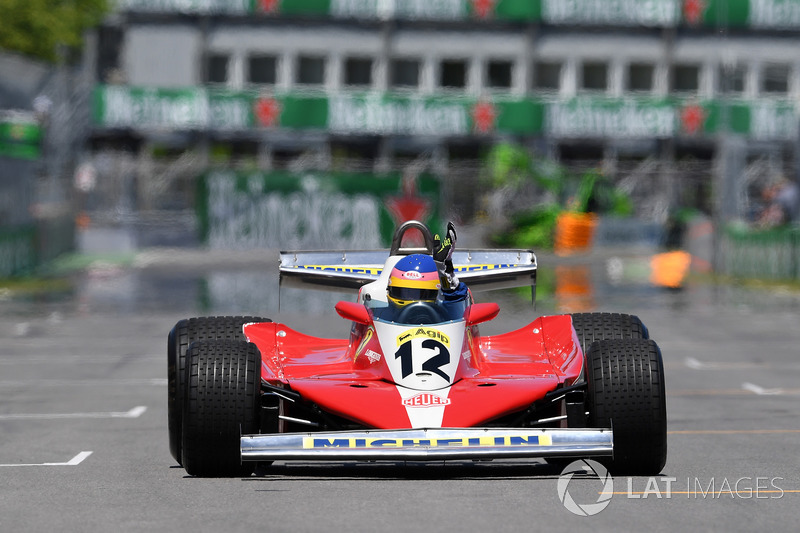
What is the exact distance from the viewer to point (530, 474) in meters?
10.0

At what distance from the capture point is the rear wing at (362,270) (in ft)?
39.7

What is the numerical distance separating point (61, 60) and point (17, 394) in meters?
40.1

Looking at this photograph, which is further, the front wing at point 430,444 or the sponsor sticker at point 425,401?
the sponsor sticker at point 425,401

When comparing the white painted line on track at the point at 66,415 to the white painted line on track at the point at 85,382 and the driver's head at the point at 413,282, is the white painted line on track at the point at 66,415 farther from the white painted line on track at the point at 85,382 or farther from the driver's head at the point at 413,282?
the driver's head at the point at 413,282

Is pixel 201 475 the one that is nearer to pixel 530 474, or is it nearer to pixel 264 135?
pixel 530 474

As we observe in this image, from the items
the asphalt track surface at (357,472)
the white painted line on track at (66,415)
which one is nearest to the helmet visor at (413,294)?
the asphalt track surface at (357,472)

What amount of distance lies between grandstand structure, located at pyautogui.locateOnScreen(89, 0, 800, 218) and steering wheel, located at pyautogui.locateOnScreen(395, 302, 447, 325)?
41217mm

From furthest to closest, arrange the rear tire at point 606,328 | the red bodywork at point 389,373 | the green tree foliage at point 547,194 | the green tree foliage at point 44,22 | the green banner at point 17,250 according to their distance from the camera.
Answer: the green tree foliage at point 44,22 → the green tree foliage at point 547,194 → the green banner at point 17,250 → the rear tire at point 606,328 → the red bodywork at point 389,373

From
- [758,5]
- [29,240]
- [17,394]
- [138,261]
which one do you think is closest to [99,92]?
[138,261]

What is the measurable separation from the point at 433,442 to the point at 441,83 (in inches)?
1848

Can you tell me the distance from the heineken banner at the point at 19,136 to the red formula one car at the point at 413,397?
23.9 metres

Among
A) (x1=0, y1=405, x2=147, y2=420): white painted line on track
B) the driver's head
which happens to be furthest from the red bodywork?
(x1=0, y1=405, x2=147, y2=420): white painted line on track

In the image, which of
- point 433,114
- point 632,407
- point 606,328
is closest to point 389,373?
point 632,407

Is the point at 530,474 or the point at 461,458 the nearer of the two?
the point at 461,458
